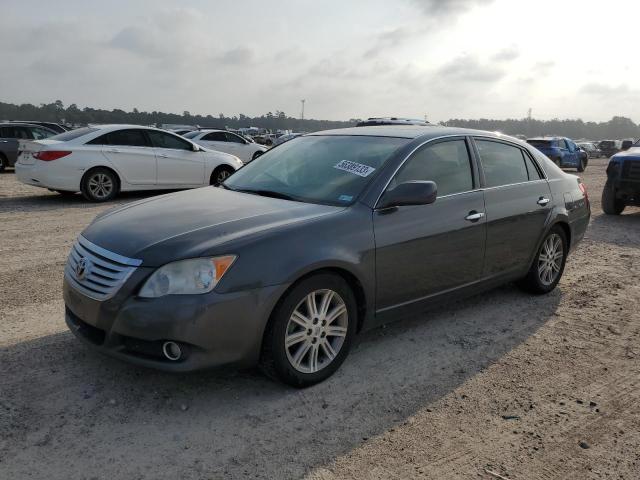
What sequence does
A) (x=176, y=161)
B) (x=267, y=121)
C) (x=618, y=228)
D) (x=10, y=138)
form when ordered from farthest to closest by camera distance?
(x=267, y=121) < (x=10, y=138) < (x=176, y=161) < (x=618, y=228)

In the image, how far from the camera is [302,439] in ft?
9.74

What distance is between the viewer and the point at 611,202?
11.0 meters

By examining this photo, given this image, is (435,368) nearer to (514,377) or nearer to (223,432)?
(514,377)

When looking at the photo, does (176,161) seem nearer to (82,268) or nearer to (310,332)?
(82,268)

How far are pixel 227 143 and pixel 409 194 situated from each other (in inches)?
670

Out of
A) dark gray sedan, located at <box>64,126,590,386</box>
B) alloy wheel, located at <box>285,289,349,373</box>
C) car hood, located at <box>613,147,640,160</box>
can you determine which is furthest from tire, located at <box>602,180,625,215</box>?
alloy wheel, located at <box>285,289,349,373</box>

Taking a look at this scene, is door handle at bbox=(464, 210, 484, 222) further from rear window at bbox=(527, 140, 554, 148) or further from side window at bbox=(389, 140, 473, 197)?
rear window at bbox=(527, 140, 554, 148)

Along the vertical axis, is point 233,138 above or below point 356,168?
above

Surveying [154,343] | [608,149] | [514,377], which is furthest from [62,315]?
[608,149]

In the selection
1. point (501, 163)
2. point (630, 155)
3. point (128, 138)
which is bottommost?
point (501, 163)

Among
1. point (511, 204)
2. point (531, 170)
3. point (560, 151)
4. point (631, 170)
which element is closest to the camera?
point (511, 204)

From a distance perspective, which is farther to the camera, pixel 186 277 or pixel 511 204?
pixel 511 204

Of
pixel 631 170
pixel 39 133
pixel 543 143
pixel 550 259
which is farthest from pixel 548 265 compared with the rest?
pixel 543 143

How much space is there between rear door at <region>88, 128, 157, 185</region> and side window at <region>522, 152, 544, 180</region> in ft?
26.6
